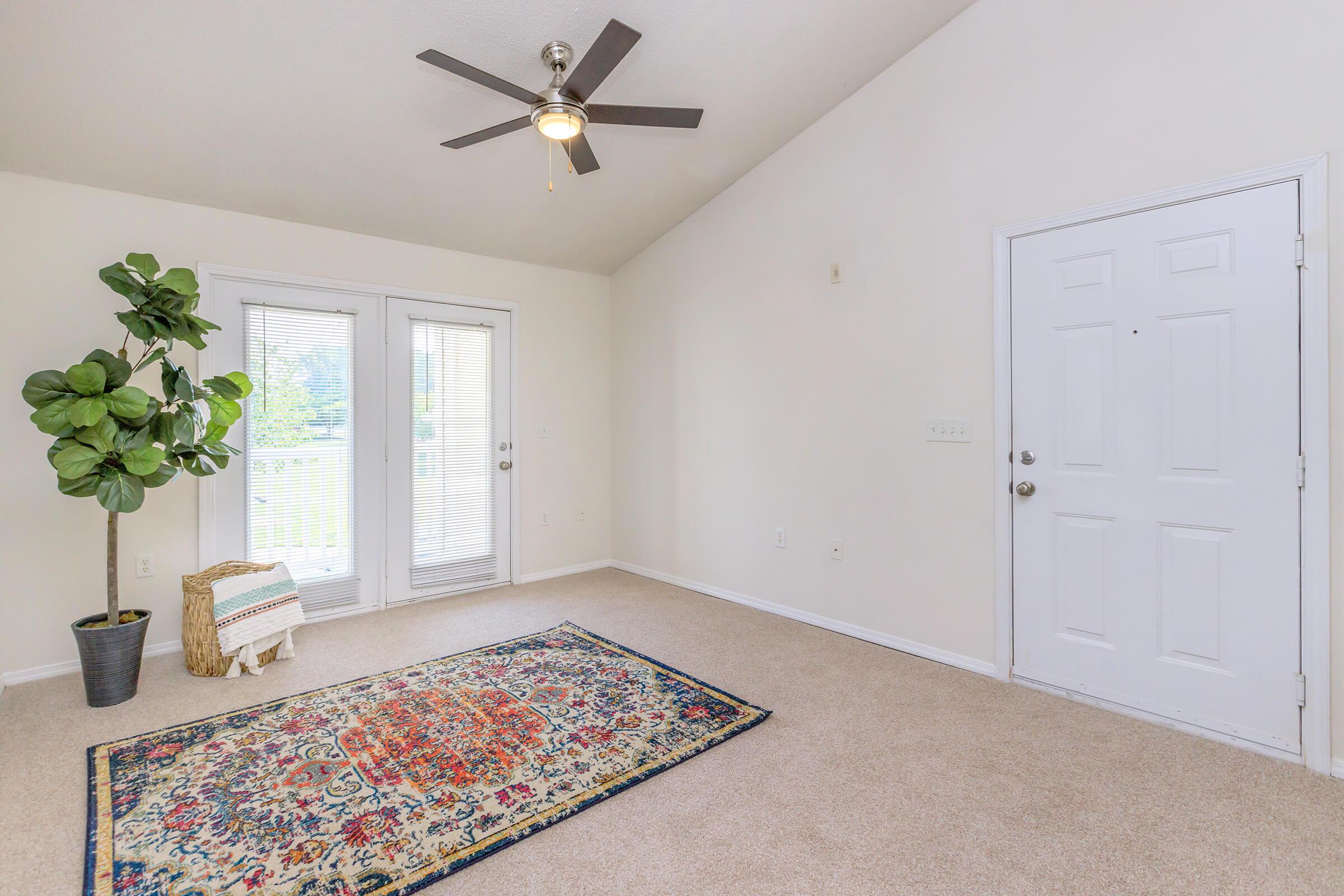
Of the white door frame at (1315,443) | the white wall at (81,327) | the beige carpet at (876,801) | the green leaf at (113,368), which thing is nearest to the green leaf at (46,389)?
the green leaf at (113,368)

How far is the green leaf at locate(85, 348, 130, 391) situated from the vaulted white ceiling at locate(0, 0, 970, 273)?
1.02 m

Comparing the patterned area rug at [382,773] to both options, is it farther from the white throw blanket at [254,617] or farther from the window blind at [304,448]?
the window blind at [304,448]

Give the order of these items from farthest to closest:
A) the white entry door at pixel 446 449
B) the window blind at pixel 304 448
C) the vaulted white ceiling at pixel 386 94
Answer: the white entry door at pixel 446 449, the window blind at pixel 304 448, the vaulted white ceiling at pixel 386 94

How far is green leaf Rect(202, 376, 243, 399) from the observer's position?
2.86m

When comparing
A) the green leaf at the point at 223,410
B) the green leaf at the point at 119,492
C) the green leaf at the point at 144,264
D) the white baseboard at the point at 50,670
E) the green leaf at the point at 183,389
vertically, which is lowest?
the white baseboard at the point at 50,670

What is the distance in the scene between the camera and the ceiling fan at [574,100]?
77.4 inches

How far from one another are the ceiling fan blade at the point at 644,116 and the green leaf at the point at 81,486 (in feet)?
8.18

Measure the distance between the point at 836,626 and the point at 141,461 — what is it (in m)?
3.47

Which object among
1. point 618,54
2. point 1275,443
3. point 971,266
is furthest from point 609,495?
point 1275,443

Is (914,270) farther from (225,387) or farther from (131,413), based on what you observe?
(131,413)

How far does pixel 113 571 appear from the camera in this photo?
8.86 feet

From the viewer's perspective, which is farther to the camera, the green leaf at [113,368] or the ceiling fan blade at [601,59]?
the green leaf at [113,368]

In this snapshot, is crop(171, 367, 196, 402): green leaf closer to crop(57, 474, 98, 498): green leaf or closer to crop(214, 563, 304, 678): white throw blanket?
crop(57, 474, 98, 498): green leaf

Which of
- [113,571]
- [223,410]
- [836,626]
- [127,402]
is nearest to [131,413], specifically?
[127,402]
